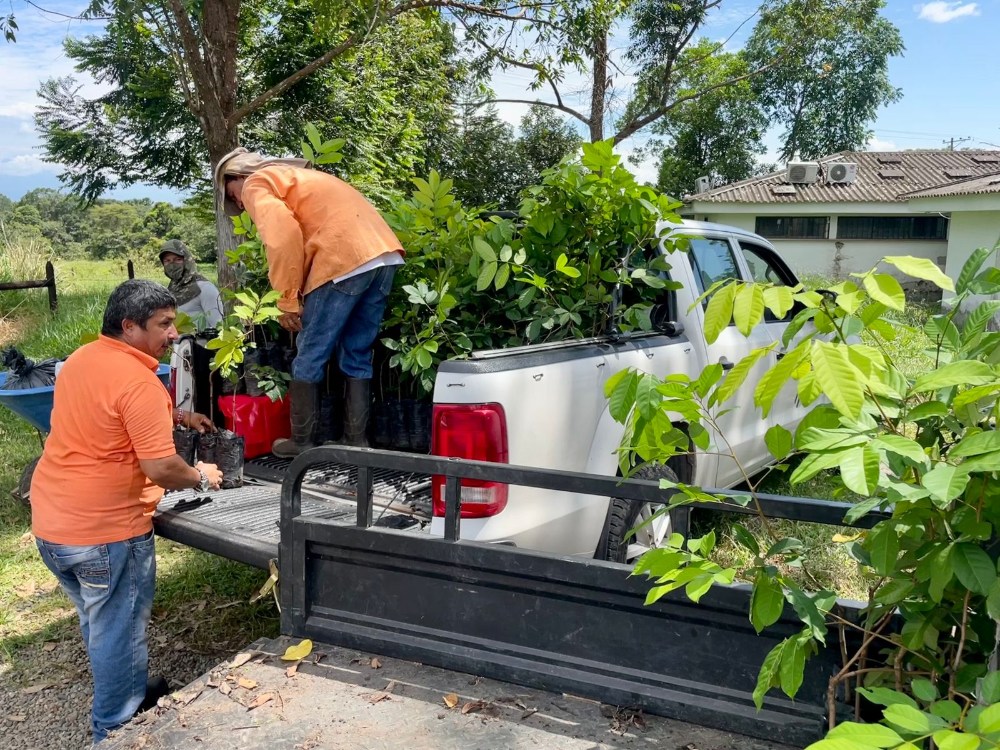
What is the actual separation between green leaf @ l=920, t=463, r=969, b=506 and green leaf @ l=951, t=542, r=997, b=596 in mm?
218

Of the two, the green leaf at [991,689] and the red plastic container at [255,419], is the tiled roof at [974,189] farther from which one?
the green leaf at [991,689]

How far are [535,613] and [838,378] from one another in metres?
1.20

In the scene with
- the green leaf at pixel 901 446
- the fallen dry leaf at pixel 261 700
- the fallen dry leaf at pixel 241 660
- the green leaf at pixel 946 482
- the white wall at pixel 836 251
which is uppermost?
A: the white wall at pixel 836 251

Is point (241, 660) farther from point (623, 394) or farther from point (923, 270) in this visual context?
point (923, 270)

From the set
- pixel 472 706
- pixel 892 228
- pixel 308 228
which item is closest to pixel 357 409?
pixel 308 228

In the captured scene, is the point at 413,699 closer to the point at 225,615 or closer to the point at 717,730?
the point at 717,730

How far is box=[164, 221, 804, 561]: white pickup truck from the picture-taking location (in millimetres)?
2873

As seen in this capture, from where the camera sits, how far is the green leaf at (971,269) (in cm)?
171

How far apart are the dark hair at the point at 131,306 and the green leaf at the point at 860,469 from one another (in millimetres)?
2615

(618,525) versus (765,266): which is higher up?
(765,266)

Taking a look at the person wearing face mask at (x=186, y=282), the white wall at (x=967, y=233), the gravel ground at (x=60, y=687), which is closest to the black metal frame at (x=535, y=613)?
the gravel ground at (x=60, y=687)

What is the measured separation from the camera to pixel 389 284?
4.02m

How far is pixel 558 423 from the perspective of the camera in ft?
10.3

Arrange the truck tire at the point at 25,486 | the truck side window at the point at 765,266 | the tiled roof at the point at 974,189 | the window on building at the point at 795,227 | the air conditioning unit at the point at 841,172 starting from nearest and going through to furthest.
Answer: the truck side window at the point at 765,266, the truck tire at the point at 25,486, the tiled roof at the point at 974,189, the window on building at the point at 795,227, the air conditioning unit at the point at 841,172
